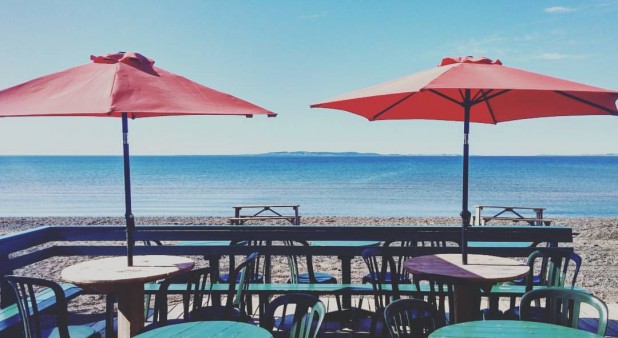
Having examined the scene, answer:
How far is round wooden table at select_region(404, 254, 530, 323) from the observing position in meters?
3.77

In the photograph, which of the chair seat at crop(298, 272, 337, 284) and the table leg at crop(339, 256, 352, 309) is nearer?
the table leg at crop(339, 256, 352, 309)

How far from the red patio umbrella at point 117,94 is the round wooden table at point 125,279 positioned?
0.69 feet

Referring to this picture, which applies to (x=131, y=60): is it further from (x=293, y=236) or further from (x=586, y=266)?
(x=586, y=266)

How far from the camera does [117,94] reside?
337 centimetres

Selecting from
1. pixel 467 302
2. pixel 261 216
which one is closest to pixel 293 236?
pixel 467 302

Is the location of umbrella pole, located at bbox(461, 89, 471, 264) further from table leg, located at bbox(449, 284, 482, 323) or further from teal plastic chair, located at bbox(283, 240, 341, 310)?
teal plastic chair, located at bbox(283, 240, 341, 310)

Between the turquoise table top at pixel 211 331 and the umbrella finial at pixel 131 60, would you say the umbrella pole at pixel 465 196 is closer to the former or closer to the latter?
the turquoise table top at pixel 211 331

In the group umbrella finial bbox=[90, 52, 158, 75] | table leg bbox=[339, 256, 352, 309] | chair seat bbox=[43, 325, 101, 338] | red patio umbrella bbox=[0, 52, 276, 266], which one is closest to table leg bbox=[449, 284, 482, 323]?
table leg bbox=[339, 256, 352, 309]

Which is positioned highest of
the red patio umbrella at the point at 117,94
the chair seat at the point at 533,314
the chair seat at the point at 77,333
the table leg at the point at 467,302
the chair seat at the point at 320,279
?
the red patio umbrella at the point at 117,94

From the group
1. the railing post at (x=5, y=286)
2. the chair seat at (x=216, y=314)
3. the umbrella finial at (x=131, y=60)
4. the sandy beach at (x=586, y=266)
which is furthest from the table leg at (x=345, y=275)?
the railing post at (x=5, y=286)

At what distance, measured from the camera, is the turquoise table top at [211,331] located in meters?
2.81

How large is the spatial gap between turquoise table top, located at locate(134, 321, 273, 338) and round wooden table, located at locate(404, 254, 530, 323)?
4.94 feet

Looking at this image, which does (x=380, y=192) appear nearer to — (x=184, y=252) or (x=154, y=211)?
(x=154, y=211)

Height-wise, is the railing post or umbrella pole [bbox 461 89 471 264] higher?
umbrella pole [bbox 461 89 471 264]
